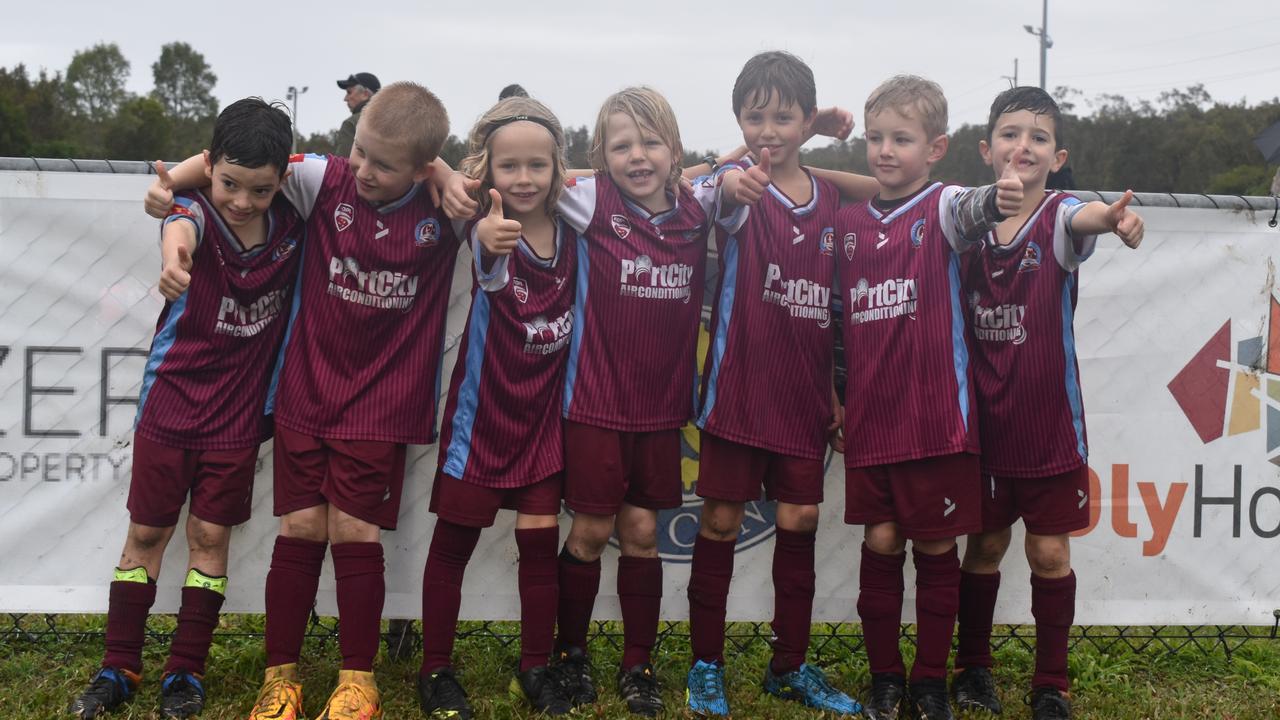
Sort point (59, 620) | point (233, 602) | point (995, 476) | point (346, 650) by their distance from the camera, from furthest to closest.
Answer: point (59, 620), point (233, 602), point (995, 476), point (346, 650)

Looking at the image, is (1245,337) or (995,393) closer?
(995,393)

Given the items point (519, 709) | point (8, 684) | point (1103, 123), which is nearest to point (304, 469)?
point (519, 709)

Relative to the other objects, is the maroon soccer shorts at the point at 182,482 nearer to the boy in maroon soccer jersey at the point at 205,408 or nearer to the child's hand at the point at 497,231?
the boy in maroon soccer jersey at the point at 205,408

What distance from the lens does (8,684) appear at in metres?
3.31

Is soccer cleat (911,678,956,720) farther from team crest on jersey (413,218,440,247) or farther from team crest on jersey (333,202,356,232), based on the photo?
team crest on jersey (333,202,356,232)

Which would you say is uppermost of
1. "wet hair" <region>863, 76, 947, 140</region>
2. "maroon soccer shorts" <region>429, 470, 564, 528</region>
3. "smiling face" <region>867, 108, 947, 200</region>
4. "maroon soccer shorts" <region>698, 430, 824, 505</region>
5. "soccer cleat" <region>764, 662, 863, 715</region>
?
"wet hair" <region>863, 76, 947, 140</region>

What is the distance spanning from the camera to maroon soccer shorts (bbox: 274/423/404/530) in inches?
122

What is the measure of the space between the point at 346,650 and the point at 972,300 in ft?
6.88

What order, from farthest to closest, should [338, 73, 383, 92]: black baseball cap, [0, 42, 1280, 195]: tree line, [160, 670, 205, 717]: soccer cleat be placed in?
1. [0, 42, 1280, 195]: tree line
2. [338, 73, 383, 92]: black baseball cap
3. [160, 670, 205, 717]: soccer cleat

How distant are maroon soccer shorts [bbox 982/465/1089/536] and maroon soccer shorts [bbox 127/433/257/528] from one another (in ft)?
7.41

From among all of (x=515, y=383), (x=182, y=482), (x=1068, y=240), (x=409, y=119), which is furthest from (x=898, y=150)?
(x=182, y=482)

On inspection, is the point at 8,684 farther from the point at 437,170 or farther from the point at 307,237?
the point at 437,170

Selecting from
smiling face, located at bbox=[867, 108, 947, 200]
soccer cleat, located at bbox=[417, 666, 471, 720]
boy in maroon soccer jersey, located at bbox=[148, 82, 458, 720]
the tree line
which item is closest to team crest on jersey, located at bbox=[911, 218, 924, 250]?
smiling face, located at bbox=[867, 108, 947, 200]

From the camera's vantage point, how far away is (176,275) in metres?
2.81
